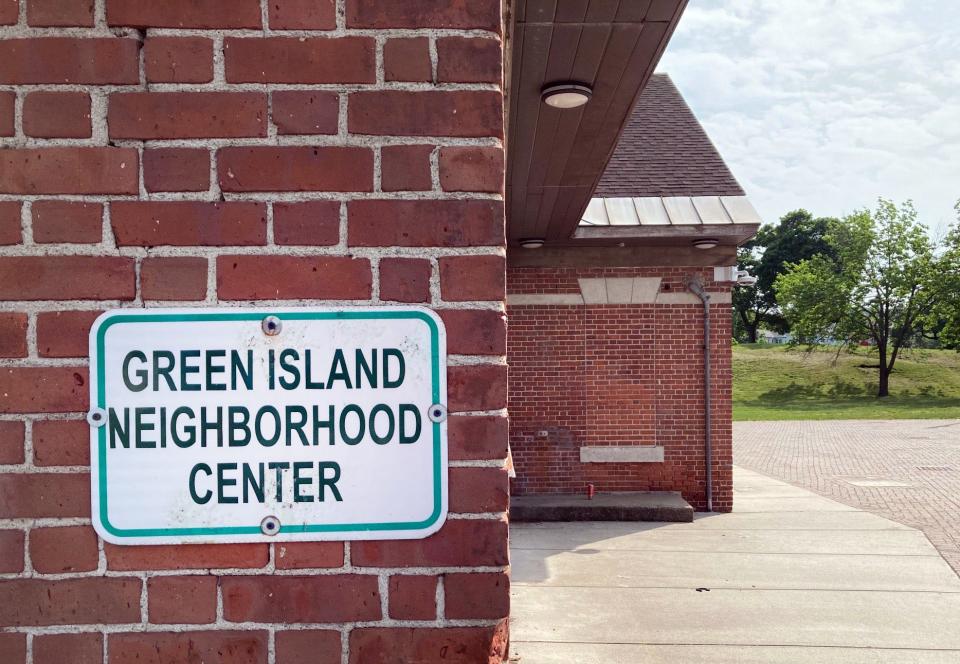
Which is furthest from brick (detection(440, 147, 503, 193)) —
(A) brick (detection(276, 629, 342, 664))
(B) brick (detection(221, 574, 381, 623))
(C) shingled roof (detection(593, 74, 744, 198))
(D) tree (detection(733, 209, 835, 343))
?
(D) tree (detection(733, 209, 835, 343))

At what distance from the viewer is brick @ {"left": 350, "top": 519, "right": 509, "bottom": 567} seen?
140 centimetres

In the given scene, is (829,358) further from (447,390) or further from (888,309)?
(447,390)

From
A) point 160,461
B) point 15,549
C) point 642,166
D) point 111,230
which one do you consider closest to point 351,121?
point 111,230

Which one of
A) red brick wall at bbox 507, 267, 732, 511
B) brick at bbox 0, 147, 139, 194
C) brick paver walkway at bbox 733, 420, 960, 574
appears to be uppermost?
brick at bbox 0, 147, 139, 194

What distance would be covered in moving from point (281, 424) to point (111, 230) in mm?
454

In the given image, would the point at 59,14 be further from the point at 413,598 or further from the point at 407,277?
the point at 413,598

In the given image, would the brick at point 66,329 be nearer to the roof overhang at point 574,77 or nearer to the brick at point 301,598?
the brick at point 301,598

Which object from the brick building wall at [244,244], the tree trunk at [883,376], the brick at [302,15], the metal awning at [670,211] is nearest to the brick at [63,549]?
the brick building wall at [244,244]

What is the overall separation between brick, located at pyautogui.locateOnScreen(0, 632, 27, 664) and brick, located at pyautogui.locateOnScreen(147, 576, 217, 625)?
22cm

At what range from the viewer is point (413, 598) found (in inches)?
54.8

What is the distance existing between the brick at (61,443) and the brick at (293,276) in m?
0.35

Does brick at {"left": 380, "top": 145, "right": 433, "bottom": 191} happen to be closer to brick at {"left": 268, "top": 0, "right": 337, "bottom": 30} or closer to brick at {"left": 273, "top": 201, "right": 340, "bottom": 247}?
brick at {"left": 273, "top": 201, "right": 340, "bottom": 247}

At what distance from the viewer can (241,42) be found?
1.41 meters

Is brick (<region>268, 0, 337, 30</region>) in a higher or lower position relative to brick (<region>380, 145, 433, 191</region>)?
higher
